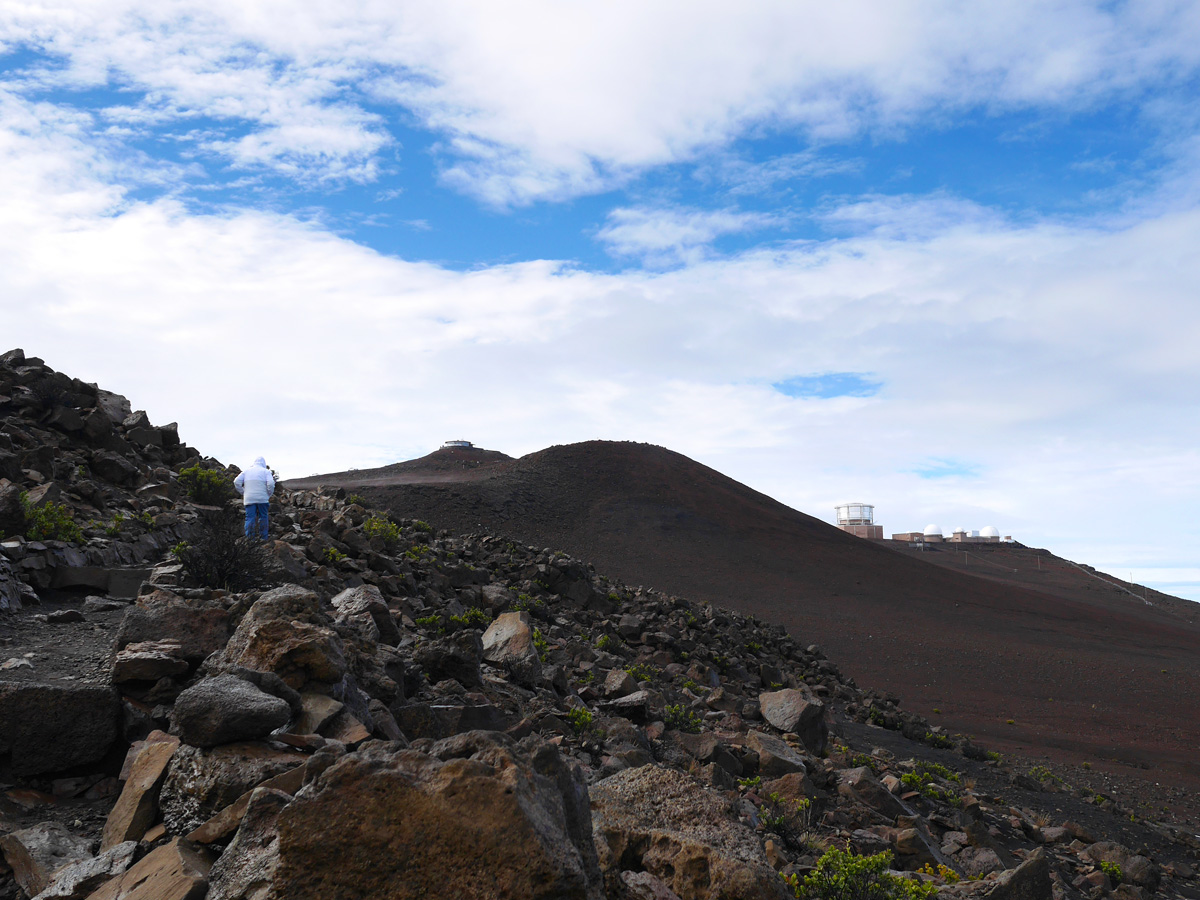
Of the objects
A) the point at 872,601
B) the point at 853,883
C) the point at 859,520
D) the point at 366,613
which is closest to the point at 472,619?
the point at 366,613

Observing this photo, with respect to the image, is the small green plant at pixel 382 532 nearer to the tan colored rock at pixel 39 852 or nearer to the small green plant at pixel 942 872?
the tan colored rock at pixel 39 852

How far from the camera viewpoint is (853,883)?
406 cm

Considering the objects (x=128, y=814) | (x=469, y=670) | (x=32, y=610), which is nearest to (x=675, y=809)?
(x=128, y=814)

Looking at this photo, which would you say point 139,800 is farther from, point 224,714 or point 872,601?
point 872,601

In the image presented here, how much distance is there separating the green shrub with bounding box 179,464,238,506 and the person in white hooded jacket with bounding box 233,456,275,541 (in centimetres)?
118

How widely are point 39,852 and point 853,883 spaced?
3.88 meters

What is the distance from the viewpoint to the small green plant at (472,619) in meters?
8.96

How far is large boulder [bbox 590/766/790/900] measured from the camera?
302 centimetres

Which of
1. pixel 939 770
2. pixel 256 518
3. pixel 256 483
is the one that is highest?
pixel 256 483

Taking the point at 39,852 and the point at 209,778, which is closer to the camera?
the point at 209,778

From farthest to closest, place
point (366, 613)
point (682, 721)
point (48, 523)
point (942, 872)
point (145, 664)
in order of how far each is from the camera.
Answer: point (682, 721), point (48, 523), point (366, 613), point (942, 872), point (145, 664)

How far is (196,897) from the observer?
2500 mm

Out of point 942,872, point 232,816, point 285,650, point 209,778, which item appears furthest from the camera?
point 942,872

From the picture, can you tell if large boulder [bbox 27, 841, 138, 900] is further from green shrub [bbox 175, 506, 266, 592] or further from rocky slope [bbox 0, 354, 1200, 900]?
green shrub [bbox 175, 506, 266, 592]
